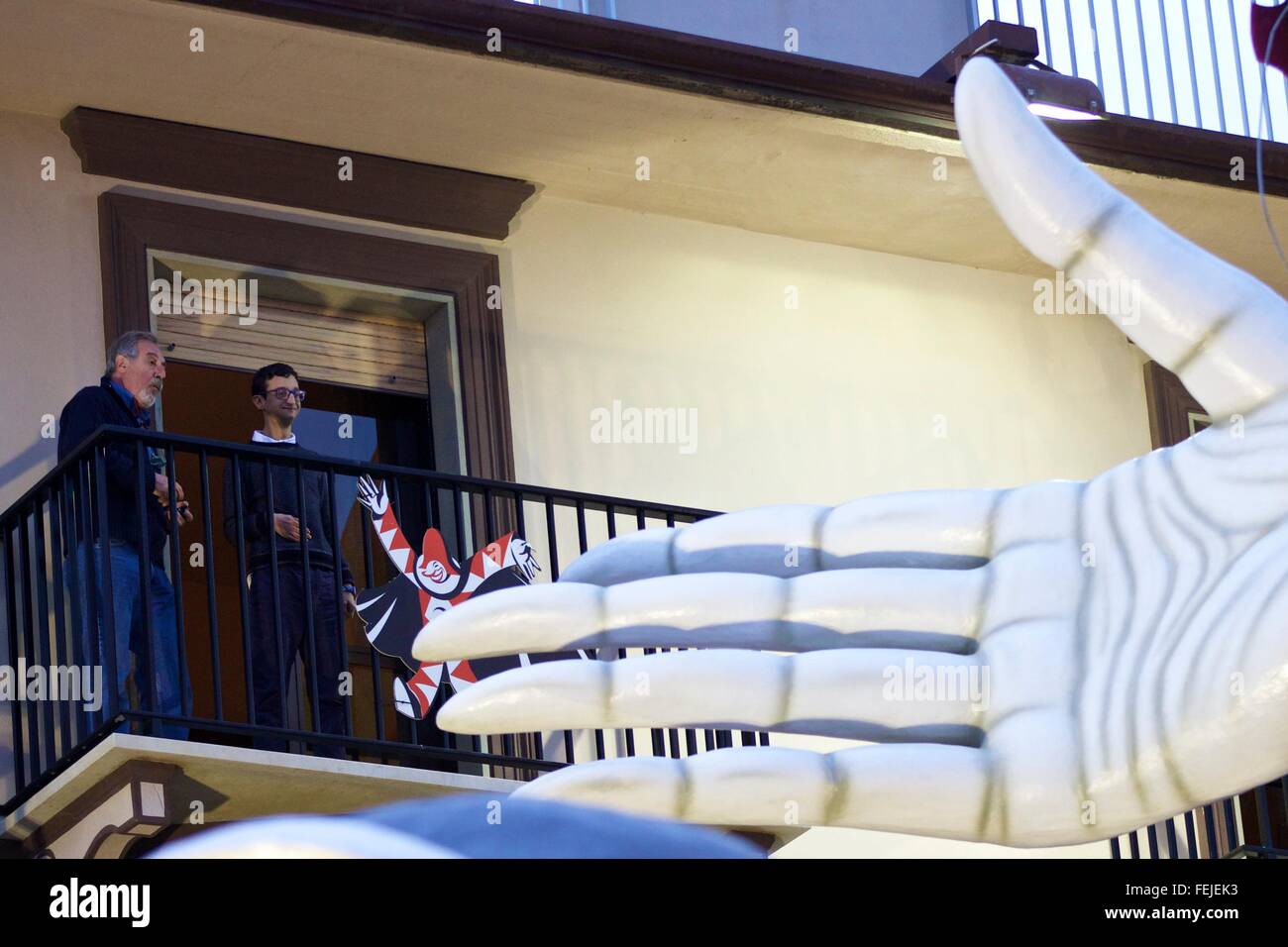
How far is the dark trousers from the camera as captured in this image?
800cm

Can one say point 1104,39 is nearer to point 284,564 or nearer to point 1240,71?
point 1240,71

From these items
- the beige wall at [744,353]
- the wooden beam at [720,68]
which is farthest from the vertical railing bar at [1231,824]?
the wooden beam at [720,68]

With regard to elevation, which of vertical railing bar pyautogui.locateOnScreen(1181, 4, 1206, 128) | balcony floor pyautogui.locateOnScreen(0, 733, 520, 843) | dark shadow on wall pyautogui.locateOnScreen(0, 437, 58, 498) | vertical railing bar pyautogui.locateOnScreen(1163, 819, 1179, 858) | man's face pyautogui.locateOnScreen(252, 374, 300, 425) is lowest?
vertical railing bar pyautogui.locateOnScreen(1163, 819, 1179, 858)

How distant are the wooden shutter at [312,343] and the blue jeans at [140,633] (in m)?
1.62

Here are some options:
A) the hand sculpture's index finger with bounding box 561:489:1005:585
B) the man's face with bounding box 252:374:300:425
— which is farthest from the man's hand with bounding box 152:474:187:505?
the hand sculpture's index finger with bounding box 561:489:1005:585

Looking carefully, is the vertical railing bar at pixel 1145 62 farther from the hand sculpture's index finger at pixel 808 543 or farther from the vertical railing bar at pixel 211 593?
the hand sculpture's index finger at pixel 808 543

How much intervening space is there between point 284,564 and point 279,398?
691 millimetres

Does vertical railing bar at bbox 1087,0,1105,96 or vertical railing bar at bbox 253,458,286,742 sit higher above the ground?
vertical railing bar at bbox 1087,0,1105,96

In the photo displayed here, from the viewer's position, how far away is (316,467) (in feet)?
26.5

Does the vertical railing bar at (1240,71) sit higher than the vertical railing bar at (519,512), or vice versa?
the vertical railing bar at (1240,71)

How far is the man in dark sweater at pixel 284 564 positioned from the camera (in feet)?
26.2

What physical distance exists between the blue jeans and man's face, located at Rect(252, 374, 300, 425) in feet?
3.29

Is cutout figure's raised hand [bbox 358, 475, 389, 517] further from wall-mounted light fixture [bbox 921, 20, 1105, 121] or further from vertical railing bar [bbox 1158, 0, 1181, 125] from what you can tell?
vertical railing bar [bbox 1158, 0, 1181, 125]

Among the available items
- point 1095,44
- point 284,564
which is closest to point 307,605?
point 284,564
